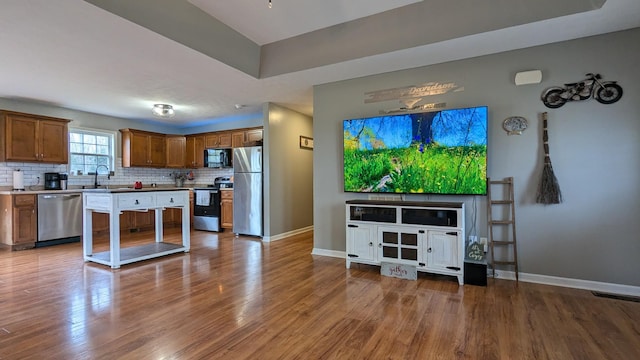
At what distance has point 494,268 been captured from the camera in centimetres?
333

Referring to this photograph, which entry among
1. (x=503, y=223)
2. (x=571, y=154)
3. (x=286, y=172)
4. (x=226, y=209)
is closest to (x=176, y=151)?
(x=226, y=209)

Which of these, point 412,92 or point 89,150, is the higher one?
point 412,92

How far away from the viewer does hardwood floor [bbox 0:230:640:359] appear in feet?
6.36

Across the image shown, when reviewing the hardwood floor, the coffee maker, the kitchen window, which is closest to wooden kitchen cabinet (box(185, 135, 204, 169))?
the kitchen window

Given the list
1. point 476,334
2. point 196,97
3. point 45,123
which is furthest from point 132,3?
point 45,123

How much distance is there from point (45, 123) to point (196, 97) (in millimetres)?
2750

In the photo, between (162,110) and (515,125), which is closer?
(515,125)

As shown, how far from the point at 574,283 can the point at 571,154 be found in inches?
50.9

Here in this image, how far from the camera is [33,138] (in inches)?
203

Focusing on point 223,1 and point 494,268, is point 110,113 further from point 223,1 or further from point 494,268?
point 494,268

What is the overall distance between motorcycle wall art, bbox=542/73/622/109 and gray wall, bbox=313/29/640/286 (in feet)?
0.17

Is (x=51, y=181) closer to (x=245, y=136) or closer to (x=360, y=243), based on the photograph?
(x=245, y=136)

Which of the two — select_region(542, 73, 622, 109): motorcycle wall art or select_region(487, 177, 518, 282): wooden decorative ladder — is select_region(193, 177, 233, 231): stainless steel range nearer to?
select_region(487, 177, 518, 282): wooden decorative ladder

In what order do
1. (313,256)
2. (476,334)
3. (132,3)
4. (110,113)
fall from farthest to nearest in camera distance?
1. (110,113)
2. (313,256)
3. (132,3)
4. (476,334)
